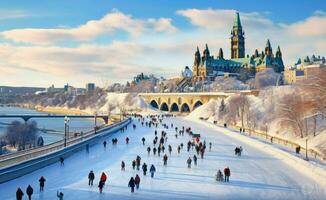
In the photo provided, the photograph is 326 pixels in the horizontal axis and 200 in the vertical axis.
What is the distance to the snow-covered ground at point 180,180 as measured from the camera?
18359 millimetres

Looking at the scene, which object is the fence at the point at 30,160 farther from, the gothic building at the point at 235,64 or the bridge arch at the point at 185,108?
the gothic building at the point at 235,64

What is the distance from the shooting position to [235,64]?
158750mm

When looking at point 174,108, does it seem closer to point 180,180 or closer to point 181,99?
point 181,99

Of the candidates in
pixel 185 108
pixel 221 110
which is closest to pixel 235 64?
pixel 185 108

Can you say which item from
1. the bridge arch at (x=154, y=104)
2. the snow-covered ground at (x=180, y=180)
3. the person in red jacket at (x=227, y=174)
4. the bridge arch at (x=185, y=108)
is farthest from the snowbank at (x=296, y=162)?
the bridge arch at (x=154, y=104)

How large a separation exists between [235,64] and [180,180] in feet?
461

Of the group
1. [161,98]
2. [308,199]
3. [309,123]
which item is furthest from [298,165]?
[161,98]

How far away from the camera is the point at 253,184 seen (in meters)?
20.8

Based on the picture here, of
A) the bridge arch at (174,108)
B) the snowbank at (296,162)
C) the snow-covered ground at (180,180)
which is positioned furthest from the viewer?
the bridge arch at (174,108)

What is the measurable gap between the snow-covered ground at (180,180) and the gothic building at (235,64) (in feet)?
389

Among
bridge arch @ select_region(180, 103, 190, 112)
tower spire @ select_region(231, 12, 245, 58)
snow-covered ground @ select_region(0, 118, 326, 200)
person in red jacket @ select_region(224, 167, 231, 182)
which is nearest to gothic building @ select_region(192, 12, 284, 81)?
tower spire @ select_region(231, 12, 245, 58)

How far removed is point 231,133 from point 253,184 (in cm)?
2729

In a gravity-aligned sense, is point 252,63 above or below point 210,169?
above

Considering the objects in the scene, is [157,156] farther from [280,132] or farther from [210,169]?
[280,132]
